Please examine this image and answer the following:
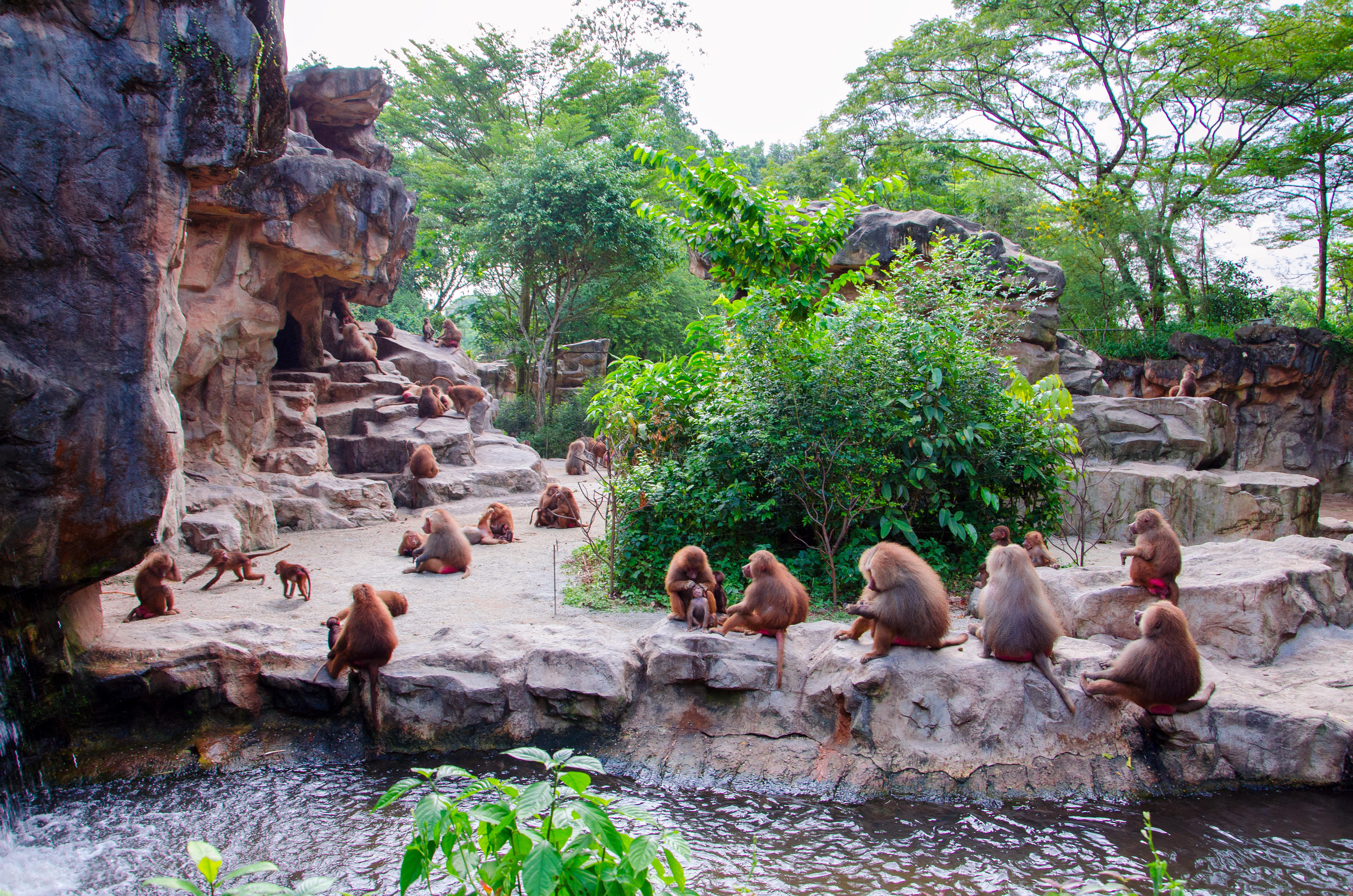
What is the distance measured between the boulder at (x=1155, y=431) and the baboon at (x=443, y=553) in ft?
32.6

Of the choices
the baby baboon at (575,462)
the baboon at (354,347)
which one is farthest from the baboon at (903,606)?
the baboon at (354,347)

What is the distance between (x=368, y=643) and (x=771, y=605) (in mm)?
3070

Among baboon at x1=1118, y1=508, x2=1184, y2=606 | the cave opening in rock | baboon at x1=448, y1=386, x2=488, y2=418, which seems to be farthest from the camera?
baboon at x1=448, y1=386, x2=488, y2=418

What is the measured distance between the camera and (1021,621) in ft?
17.6

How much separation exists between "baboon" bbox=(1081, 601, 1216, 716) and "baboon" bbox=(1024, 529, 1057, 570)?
3.11 m

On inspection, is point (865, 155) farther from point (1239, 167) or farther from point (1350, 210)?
point (1350, 210)

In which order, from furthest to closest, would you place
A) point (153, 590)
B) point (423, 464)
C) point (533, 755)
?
point (423, 464), point (153, 590), point (533, 755)

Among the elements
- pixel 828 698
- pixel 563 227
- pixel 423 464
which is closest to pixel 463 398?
pixel 423 464

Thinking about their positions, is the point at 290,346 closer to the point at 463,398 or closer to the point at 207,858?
the point at 463,398

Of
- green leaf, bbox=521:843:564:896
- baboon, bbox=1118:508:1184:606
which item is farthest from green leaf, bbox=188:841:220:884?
baboon, bbox=1118:508:1184:606

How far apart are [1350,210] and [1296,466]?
722cm

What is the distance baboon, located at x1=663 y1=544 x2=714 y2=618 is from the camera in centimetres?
657

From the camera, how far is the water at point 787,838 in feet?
14.4

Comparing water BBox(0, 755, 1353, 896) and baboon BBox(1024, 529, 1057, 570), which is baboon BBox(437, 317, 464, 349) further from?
water BBox(0, 755, 1353, 896)
